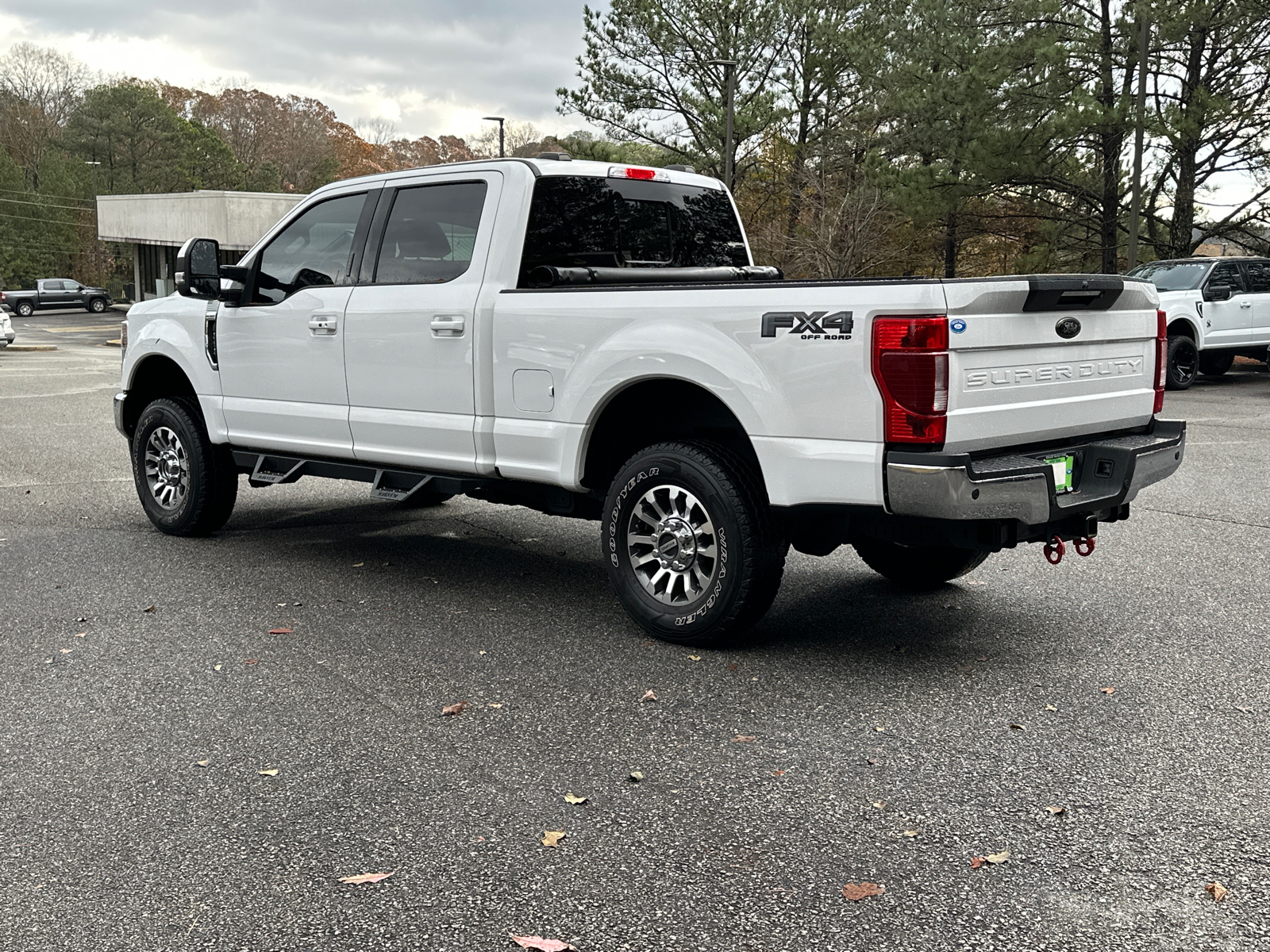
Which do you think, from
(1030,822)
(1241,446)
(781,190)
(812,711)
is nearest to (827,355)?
(812,711)

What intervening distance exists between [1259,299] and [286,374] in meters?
17.1

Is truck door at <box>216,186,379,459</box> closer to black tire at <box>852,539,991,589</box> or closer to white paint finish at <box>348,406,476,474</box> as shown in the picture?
white paint finish at <box>348,406,476,474</box>

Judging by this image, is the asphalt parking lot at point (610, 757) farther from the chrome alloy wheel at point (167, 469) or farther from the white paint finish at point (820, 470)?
the white paint finish at point (820, 470)

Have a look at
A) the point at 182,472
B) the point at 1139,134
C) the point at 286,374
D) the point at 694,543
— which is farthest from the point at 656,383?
the point at 1139,134

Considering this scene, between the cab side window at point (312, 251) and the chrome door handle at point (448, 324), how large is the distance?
90 cm

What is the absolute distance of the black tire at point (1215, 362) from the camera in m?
20.3

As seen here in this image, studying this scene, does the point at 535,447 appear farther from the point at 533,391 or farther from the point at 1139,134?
the point at 1139,134

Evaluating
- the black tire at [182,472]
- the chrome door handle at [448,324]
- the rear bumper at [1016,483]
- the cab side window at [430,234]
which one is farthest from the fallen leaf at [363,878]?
the black tire at [182,472]

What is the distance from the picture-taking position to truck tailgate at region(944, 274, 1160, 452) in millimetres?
4703

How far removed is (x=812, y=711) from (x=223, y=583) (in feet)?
11.6

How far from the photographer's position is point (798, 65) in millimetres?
40156

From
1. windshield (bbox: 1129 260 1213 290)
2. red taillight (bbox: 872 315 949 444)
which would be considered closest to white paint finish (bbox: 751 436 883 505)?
red taillight (bbox: 872 315 949 444)

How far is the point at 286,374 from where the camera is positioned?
710 cm

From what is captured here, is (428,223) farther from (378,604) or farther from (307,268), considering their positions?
(378,604)
